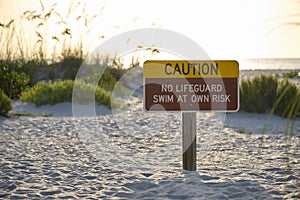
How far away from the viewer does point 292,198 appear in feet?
11.8

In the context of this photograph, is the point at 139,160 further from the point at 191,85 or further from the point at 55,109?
the point at 55,109

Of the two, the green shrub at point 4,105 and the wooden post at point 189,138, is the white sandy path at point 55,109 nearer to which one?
the green shrub at point 4,105

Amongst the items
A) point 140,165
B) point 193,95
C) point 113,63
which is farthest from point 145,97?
point 113,63

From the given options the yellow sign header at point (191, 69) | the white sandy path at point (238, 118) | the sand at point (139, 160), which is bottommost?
the sand at point (139, 160)

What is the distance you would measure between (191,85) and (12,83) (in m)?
7.04

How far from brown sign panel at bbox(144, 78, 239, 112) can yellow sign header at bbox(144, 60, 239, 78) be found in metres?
0.04

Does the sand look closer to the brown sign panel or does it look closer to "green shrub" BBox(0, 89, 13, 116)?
"green shrub" BBox(0, 89, 13, 116)

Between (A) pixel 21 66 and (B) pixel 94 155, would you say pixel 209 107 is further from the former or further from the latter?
(A) pixel 21 66

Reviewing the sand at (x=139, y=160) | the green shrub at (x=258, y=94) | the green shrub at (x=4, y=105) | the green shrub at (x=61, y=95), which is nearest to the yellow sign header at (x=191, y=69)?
the sand at (x=139, y=160)

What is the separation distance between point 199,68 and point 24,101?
616 centimetres

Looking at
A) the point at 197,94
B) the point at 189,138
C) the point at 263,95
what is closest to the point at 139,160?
the point at 189,138

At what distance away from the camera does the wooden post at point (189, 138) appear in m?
4.45

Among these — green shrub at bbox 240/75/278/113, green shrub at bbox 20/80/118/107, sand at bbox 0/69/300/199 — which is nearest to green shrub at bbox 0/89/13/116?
sand at bbox 0/69/300/199

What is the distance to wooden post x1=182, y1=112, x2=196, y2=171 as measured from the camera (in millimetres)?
4445
